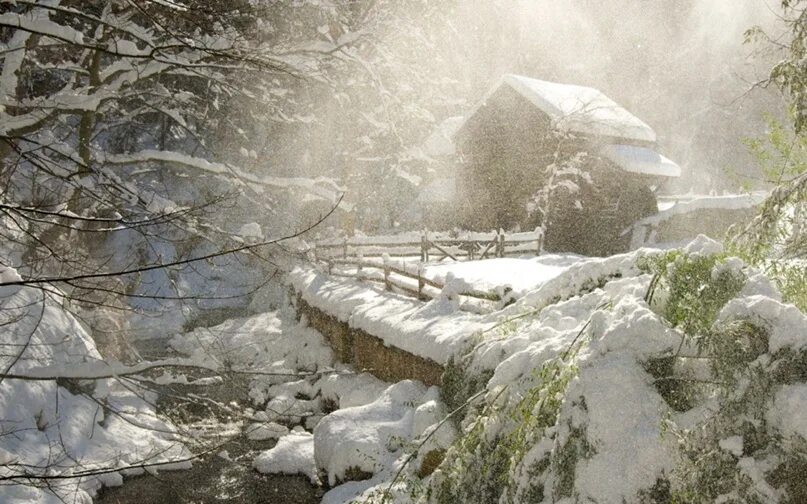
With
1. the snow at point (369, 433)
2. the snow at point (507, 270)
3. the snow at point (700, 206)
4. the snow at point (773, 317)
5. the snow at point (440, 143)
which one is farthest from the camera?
the snow at point (440, 143)

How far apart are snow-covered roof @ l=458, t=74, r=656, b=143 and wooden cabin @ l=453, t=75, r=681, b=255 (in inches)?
1.4

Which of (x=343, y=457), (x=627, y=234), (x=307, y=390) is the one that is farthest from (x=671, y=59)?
(x=343, y=457)

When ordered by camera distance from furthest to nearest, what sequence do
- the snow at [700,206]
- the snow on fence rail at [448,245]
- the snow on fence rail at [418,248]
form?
the snow at [700,206], the snow on fence rail at [448,245], the snow on fence rail at [418,248]

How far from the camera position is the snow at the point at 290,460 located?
8555 millimetres

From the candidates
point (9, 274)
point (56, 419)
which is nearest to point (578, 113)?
point (56, 419)

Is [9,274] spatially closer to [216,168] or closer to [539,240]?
[216,168]

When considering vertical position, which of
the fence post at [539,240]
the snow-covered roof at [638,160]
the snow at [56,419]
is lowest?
the snow at [56,419]

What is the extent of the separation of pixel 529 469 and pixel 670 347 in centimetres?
112

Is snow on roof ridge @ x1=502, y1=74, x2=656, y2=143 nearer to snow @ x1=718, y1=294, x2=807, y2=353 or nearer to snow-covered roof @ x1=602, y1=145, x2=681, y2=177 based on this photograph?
snow-covered roof @ x1=602, y1=145, x2=681, y2=177

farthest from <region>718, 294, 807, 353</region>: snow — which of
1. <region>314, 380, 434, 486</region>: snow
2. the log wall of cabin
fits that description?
the log wall of cabin

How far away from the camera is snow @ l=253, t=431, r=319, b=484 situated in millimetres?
8555

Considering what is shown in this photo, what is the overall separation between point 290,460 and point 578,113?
16.6 meters

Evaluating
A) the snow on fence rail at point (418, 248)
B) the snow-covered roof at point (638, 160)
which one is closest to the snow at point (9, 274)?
the snow on fence rail at point (418, 248)

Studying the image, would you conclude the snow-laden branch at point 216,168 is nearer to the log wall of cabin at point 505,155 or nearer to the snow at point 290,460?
the snow at point 290,460
